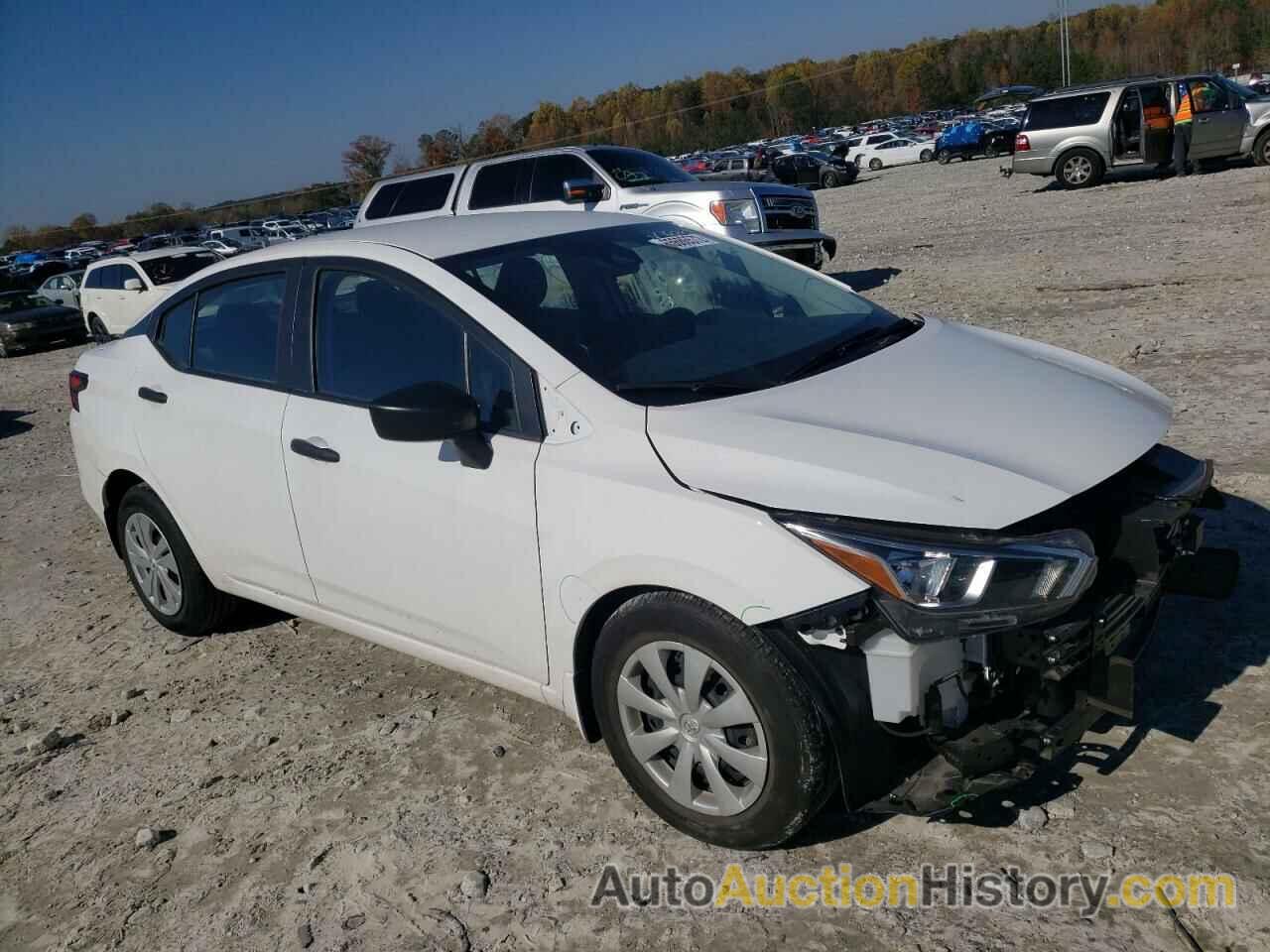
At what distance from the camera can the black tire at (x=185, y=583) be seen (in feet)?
15.4

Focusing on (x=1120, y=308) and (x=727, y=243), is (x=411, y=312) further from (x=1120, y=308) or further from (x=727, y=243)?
(x=1120, y=308)

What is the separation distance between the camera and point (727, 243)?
14.5 feet

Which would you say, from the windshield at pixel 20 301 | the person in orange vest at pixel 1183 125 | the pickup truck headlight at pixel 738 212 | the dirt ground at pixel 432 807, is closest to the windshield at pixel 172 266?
the windshield at pixel 20 301

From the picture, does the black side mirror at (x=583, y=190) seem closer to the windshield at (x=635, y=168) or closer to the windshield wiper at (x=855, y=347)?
the windshield at (x=635, y=168)

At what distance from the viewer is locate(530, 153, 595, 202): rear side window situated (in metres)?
12.4

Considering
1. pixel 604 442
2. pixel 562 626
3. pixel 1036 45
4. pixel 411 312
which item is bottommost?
pixel 562 626

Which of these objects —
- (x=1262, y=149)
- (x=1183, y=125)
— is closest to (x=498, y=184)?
(x=1183, y=125)

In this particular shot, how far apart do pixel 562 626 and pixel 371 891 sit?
3.02 ft

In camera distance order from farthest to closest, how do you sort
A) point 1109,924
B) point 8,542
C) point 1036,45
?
point 1036,45
point 8,542
point 1109,924

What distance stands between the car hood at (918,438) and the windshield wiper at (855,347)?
0.05 meters

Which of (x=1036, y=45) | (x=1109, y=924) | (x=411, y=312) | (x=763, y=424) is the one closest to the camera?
(x=1109, y=924)

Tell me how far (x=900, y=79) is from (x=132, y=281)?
326ft

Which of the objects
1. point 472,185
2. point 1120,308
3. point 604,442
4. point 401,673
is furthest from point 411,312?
point 472,185

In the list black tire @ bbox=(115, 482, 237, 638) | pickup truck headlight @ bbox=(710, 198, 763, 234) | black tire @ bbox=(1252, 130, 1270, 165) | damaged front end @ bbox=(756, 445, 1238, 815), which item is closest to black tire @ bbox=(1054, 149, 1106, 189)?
black tire @ bbox=(1252, 130, 1270, 165)
